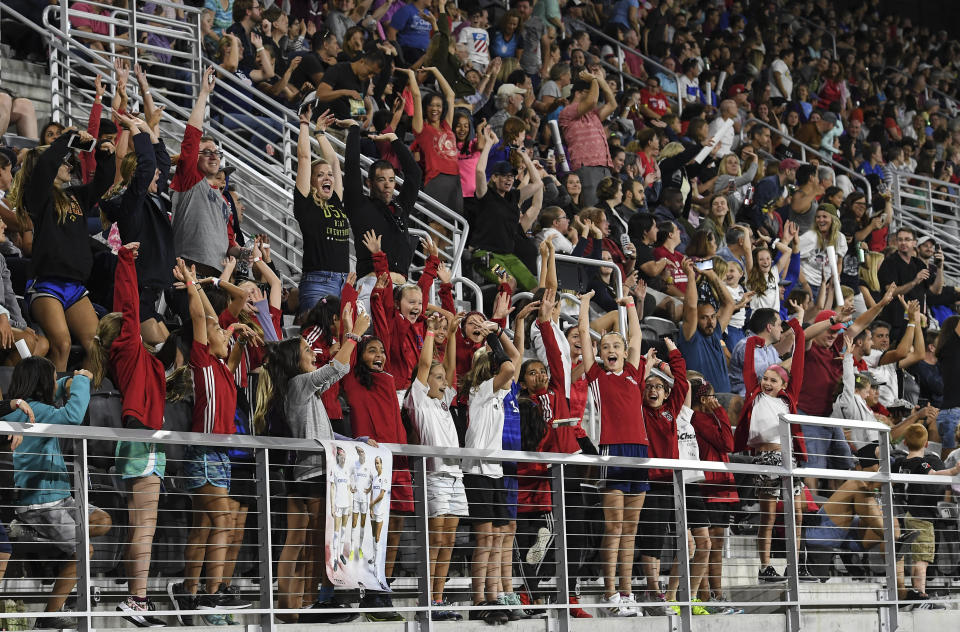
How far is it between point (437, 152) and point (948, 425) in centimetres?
547

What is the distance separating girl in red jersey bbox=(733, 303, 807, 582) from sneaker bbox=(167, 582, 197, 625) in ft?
13.3

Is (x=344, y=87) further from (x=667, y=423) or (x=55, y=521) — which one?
(x=55, y=521)

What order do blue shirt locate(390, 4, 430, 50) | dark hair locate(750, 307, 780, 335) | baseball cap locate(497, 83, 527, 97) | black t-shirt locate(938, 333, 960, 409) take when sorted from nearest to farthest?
1. dark hair locate(750, 307, 780, 335)
2. black t-shirt locate(938, 333, 960, 409)
3. baseball cap locate(497, 83, 527, 97)
4. blue shirt locate(390, 4, 430, 50)

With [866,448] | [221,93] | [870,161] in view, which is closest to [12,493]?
[221,93]

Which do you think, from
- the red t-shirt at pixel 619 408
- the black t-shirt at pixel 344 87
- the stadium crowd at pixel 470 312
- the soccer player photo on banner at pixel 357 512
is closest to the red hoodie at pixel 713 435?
the stadium crowd at pixel 470 312

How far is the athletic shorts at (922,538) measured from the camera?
11.2 metres

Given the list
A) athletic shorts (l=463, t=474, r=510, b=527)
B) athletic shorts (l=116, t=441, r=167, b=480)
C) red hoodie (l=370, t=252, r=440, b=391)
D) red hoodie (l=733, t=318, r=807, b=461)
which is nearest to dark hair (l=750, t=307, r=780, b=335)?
red hoodie (l=733, t=318, r=807, b=461)

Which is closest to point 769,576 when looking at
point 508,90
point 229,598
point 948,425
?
point 229,598

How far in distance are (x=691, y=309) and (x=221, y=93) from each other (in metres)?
4.35

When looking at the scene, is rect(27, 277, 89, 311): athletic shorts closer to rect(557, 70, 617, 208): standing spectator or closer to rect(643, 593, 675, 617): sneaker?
rect(643, 593, 675, 617): sneaker

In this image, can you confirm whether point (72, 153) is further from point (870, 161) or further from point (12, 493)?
point (870, 161)

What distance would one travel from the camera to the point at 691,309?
39.8 ft

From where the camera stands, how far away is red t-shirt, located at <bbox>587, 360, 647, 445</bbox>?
375 inches

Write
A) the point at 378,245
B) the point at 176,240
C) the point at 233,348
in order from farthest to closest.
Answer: the point at 378,245 < the point at 176,240 < the point at 233,348
